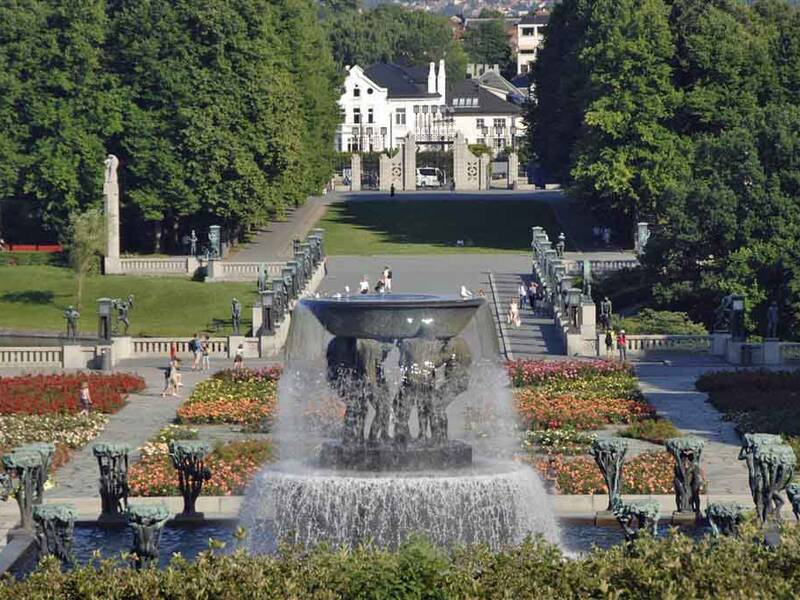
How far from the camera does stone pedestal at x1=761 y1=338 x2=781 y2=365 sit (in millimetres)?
62125

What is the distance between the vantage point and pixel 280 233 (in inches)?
3949

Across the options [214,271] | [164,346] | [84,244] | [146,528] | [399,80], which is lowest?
[146,528]

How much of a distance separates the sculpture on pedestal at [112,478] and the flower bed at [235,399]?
13.8m

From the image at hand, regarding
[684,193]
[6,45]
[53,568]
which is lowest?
[53,568]

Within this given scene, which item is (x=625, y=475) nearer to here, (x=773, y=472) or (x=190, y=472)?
(x=773, y=472)

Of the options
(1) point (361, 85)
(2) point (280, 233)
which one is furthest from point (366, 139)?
(2) point (280, 233)

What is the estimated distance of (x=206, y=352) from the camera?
63.5 m

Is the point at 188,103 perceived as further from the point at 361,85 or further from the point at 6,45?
the point at 361,85

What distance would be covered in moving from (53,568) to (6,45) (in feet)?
226

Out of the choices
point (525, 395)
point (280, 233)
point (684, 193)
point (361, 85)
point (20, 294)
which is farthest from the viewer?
point (361, 85)

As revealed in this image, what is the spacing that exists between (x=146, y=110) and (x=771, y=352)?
37.4m

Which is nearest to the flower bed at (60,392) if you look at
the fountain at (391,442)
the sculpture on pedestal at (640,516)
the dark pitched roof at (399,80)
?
the fountain at (391,442)

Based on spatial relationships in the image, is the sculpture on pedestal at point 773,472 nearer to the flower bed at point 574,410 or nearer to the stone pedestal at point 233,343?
the flower bed at point 574,410

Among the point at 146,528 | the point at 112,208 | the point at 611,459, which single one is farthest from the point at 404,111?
the point at 146,528
